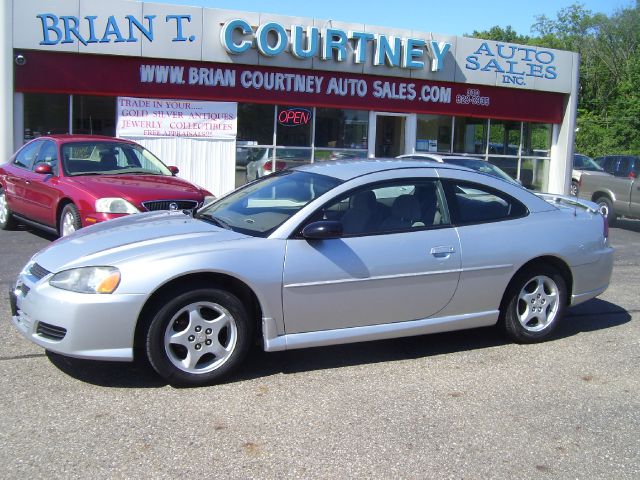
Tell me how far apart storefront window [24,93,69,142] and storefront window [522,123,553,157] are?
40.9 feet

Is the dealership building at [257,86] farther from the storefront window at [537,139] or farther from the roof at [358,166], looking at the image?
the roof at [358,166]

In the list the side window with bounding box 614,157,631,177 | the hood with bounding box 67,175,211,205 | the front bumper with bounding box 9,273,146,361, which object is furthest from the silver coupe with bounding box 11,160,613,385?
the side window with bounding box 614,157,631,177

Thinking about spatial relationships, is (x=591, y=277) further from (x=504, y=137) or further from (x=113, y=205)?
(x=504, y=137)

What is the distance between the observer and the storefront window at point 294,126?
54.7ft

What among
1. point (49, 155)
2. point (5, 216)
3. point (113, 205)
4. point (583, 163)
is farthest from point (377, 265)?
point (583, 163)

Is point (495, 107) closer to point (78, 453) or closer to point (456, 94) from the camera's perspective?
point (456, 94)

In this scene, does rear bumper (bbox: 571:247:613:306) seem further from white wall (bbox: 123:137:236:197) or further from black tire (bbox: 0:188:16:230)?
white wall (bbox: 123:137:236:197)

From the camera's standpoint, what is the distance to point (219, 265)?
453 centimetres

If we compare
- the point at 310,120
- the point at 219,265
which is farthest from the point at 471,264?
the point at 310,120

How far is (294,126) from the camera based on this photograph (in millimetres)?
16812

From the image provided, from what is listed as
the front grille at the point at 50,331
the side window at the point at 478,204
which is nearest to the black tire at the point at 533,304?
the side window at the point at 478,204

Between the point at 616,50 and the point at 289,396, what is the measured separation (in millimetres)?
55320

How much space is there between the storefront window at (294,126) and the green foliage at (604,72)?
27938 mm

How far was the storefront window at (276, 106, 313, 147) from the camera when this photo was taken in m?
16.7
